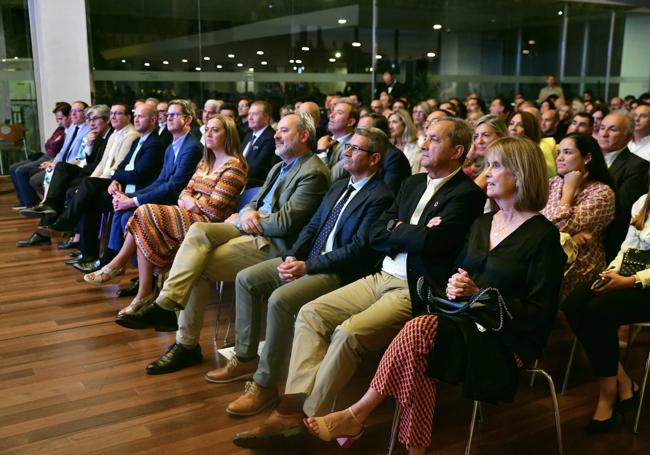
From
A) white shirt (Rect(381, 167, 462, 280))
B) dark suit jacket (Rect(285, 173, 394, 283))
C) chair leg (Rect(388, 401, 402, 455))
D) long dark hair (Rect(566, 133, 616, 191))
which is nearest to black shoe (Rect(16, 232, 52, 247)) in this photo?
dark suit jacket (Rect(285, 173, 394, 283))

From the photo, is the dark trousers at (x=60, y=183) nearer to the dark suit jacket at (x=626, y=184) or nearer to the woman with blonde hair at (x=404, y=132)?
the woman with blonde hair at (x=404, y=132)

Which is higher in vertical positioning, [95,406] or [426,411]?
[426,411]

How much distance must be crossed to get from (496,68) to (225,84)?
6263 mm

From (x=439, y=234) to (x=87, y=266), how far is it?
351cm

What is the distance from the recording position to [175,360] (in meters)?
3.39

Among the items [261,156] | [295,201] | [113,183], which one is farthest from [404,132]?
[113,183]

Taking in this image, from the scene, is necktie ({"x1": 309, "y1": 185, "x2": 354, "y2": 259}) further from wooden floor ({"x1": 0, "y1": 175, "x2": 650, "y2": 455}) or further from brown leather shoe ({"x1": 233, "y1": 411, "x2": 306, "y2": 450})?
brown leather shoe ({"x1": 233, "y1": 411, "x2": 306, "y2": 450})

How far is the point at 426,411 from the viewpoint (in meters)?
2.28

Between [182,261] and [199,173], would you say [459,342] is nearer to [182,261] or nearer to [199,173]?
[182,261]

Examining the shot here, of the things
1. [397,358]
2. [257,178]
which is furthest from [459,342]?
[257,178]

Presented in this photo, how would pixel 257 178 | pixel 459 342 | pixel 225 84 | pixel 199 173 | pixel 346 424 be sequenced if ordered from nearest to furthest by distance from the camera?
1. pixel 459 342
2. pixel 346 424
3. pixel 199 173
4. pixel 257 178
5. pixel 225 84

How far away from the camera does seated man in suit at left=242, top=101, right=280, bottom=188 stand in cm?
523

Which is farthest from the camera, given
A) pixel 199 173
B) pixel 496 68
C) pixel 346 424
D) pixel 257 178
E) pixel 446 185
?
pixel 496 68

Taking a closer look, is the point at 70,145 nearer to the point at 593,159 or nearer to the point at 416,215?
the point at 416,215
